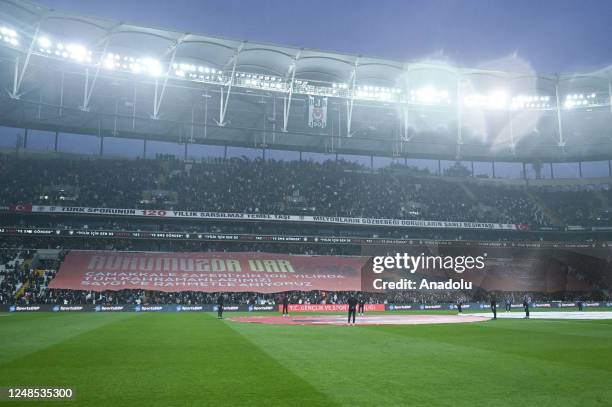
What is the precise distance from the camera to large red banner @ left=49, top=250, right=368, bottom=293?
151ft

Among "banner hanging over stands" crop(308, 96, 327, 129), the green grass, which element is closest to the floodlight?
"banner hanging over stands" crop(308, 96, 327, 129)

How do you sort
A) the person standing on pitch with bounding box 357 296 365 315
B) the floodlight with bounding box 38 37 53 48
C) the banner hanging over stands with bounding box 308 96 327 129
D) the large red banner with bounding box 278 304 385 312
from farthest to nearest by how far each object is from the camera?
the banner hanging over stands with bounding box 308 96 327 129 < the large red banner with bounding box 278 304 385 312 < the floodlight with bounding box 38 37 53 48 < the person standing on pitch with bounding box 357 296 365 315

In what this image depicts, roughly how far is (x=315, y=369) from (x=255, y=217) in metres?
43.0

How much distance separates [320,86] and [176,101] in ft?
53.4

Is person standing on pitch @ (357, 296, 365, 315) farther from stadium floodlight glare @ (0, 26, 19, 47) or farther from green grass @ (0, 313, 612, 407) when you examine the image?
stadium floodlight glare @ (0, 26, 19, 47)

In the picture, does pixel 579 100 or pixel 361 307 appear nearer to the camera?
pixel 361 307

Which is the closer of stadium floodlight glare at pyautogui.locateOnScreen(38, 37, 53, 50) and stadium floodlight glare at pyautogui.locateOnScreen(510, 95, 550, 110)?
stadium floodlight glare at pyautogui.locateOnScreen(38, 37, 53, 50)

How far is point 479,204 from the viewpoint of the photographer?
65812 millimetres

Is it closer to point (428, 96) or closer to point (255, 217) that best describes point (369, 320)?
point (255, 217)

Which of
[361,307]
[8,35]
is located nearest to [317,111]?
[361,307]

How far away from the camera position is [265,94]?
53.0 m

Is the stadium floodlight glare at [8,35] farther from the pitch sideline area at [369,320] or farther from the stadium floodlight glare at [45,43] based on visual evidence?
the pitch sideline area at [369,320]

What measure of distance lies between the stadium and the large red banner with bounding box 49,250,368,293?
0.75 ft

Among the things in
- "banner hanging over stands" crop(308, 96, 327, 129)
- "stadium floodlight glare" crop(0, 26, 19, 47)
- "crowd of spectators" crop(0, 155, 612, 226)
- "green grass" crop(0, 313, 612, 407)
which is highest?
"stadium floodlight glare" crop(0, 26, 19, 47)
